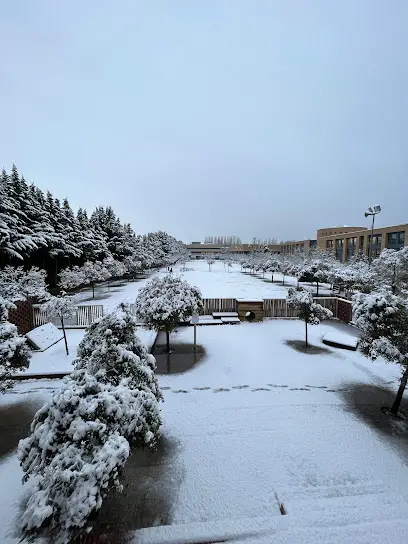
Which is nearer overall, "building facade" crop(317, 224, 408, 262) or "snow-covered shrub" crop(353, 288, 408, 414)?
"snow-covered shrub" crop(353, 288, 408, 414)

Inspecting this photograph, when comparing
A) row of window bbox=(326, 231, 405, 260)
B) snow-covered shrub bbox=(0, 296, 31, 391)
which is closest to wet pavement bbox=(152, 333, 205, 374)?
snow-covered shrub bbox=(0, 296, 31, 391)

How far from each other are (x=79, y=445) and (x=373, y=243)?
53947 millimetres

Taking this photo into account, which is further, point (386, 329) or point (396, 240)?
point (396, 240)

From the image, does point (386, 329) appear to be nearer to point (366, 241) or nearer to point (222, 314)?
point (222, 314)

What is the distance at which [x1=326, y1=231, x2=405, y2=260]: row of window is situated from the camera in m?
41.6

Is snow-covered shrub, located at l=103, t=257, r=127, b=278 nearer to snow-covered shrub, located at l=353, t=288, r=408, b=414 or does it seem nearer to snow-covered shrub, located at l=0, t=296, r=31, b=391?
snow-covered shrub, located at l=0, t=296, r=31, b=391

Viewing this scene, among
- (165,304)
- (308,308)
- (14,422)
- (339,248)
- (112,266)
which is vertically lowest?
(14,422)

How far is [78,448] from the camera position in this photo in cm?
342

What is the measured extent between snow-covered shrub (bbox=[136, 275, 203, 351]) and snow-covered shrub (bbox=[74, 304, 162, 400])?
3472 millimetres

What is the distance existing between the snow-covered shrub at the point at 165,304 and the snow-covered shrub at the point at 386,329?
214 inches

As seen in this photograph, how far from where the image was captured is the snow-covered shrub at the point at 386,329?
21.0 feet

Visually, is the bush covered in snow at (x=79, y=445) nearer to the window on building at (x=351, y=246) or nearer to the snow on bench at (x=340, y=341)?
the snow on bench at (x=340, y=341)

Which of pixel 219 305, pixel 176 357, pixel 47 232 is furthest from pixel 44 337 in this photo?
pixel 47 232

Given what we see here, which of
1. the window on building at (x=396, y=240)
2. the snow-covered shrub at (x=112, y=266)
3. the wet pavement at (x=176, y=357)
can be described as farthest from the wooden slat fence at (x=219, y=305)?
the window on building at (x=396, y=240)
